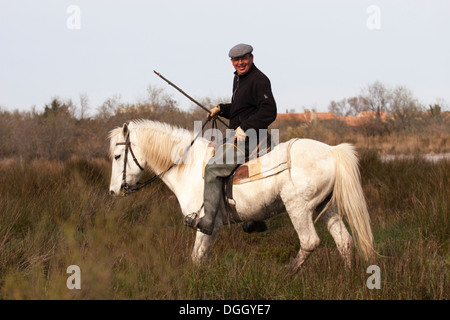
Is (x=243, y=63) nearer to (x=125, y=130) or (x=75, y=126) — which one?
(x=125, y=130)

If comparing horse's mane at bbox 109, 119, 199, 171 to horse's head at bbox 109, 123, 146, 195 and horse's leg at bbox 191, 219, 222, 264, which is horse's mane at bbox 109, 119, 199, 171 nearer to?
horse's head at bbox 109, 123, 146, 195

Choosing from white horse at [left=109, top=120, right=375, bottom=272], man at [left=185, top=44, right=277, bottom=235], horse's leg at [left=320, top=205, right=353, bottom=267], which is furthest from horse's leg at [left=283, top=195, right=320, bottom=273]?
man at [left=185, top=44, right=277, bottom=235]

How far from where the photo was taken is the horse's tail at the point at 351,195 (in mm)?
4855

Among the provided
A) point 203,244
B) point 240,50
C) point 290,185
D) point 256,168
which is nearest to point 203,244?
point 203,244

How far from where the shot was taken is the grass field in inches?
152

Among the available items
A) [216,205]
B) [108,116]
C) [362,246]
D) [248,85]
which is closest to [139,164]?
[216,205]

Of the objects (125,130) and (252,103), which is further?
(125,130)

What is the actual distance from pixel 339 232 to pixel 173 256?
2.00 m

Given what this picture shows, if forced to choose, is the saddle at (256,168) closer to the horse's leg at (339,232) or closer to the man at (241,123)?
the man at (241,123)

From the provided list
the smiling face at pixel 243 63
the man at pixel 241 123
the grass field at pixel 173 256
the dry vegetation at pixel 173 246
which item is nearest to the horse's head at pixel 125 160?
the grass field at pixel 173 256

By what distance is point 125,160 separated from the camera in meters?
5.71

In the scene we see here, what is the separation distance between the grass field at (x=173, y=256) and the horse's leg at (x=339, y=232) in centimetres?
14

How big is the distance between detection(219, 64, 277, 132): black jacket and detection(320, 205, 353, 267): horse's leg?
1313 mm

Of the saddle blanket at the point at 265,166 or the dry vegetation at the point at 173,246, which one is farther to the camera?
the saddle blanket at the point at 265,166
